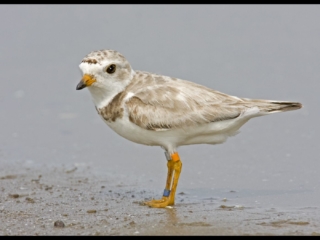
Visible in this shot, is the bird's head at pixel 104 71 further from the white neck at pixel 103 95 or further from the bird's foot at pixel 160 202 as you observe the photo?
the bird's foot at pixel 160 202

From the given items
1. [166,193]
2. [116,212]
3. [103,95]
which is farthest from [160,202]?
[103,95]

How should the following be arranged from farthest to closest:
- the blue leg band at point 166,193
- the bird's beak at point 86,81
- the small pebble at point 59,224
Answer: the blue leg band at point 166,193 → the bird's beak at point 86,81 → the small pebble at point 59,224

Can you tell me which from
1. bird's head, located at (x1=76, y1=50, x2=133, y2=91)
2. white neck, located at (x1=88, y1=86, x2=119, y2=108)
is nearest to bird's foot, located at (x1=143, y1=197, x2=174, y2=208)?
white neck, located at (x1=88, y1=86, x2=119, y2=108)

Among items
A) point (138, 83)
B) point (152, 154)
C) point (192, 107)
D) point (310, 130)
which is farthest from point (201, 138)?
point (310, 130)

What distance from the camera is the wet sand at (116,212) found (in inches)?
257

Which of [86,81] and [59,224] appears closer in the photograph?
[59,224]

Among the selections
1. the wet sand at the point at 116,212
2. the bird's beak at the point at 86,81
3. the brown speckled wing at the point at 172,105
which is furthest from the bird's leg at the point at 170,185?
the bird's beak at the point at 86,81

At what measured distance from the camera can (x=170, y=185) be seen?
8.12m

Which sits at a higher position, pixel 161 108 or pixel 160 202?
pixel 161 108

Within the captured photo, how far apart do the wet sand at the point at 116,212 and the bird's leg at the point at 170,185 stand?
0.40 feet

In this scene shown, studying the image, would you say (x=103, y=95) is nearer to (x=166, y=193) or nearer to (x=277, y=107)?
(x=166, y=193)

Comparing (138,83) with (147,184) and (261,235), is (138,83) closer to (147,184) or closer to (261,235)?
(147,184)

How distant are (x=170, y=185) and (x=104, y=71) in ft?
4.94

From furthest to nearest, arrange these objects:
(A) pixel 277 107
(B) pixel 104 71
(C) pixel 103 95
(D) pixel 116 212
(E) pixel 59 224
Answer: (A) pixel 277 107
(C) pixel 103 95
(B) pixel 104 71
(D) pixel 116 212
(E) pixel 59 224
